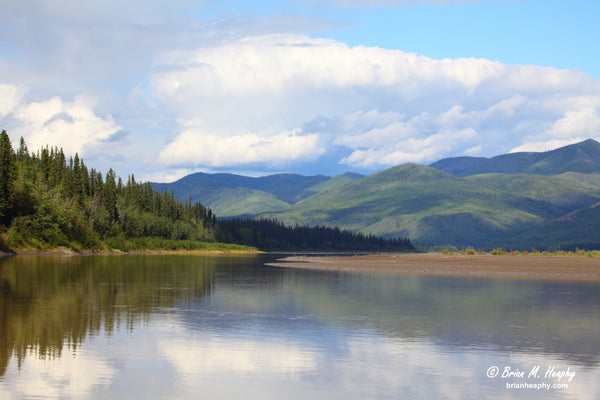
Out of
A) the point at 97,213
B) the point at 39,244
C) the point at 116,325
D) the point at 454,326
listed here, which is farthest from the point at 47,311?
the point at 97,213

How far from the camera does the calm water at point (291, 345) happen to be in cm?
1812

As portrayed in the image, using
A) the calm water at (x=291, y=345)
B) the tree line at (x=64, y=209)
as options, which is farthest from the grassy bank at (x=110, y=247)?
the calm water at (x=291, y=345)

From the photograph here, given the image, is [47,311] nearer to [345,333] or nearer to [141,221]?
[345,333]

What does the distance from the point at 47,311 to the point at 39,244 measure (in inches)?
3409

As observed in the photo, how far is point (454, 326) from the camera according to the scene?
97.5ft

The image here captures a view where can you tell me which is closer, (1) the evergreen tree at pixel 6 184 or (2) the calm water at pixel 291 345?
(2) the calm water at pixel 291 345

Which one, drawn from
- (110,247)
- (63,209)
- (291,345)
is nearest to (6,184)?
(63,209)

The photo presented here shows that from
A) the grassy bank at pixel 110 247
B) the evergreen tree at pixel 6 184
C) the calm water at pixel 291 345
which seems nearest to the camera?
the calm water at pixel 291 345

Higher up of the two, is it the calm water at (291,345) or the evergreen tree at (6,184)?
the evergreen tree at (6,184)

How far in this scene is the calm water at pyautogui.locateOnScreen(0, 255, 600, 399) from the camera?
59.5 ft

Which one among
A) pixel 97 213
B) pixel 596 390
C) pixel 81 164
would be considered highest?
pixel 81 164

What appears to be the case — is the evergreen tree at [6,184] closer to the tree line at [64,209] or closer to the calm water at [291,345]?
the tree line at [64,209]

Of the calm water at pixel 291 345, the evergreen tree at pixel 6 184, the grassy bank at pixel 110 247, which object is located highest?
the evergreen tree at pixel 6 184

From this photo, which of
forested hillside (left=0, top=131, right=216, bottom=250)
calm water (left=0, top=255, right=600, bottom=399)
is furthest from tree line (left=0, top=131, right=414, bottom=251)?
calm water (left=0, top=255, right=600, bottom=399)
